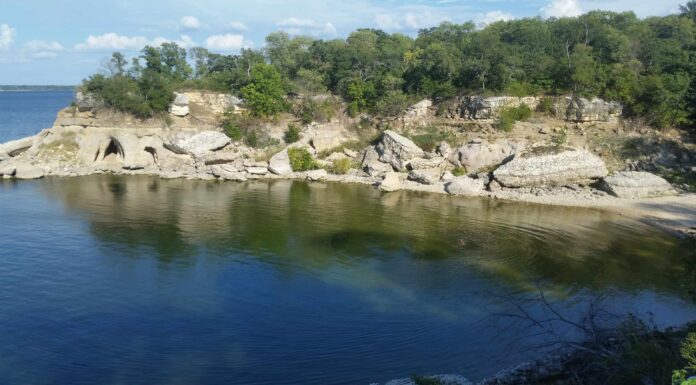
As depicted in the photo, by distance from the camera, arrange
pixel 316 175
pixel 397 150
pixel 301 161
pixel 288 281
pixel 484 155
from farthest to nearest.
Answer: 1. pixel 301 161
2. pixel 397 150
3. pixel 316 175
4. pixel 484 155
5. pixel 288 281

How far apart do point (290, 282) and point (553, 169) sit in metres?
26.9

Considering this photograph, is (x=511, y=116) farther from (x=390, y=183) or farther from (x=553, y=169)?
(x=390, y=183)

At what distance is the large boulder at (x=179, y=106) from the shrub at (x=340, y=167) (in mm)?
17577

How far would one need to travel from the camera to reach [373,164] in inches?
1901

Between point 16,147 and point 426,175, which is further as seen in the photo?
point 16,147

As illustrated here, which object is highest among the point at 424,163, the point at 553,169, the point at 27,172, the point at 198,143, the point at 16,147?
the point at 198,143

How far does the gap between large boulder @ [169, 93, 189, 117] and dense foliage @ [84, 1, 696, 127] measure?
1309 mm

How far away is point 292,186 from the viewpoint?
147 feet

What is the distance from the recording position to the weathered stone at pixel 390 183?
43.1 meters

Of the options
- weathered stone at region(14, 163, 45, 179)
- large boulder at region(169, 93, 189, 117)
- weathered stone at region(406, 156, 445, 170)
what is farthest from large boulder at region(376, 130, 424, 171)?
weathered stone at region(14, 163, 45, 179)

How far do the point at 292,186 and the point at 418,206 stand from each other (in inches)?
460

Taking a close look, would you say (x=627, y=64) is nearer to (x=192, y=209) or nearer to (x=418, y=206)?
(x=418, y=206)

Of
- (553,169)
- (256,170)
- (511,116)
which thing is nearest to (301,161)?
(256,170)

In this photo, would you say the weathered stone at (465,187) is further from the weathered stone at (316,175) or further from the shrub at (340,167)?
the weathered stone at (316,175)
